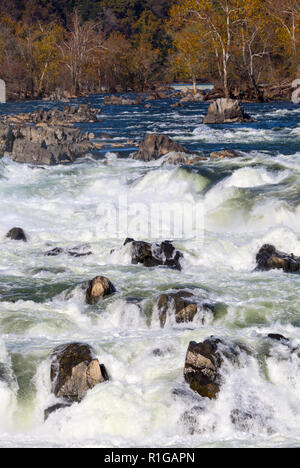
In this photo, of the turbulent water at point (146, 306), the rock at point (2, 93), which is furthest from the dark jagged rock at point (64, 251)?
the rock at point (2, 93)

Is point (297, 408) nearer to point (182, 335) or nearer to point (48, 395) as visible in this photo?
point (182, 335)

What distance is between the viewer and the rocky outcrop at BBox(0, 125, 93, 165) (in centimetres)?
1972

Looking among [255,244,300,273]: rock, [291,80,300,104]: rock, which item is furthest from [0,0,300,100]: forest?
[255,244,300,273]: rock

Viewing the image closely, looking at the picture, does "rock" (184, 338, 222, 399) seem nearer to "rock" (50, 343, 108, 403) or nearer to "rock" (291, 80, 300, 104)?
"rock" (50, 343, 108, 403)

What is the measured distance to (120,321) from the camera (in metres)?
8.26

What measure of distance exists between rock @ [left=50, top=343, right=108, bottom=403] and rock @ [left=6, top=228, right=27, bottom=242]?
223 inches

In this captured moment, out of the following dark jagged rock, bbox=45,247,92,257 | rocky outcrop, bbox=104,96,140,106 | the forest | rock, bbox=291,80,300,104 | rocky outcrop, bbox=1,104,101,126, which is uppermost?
the forest

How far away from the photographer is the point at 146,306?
27.9 ft

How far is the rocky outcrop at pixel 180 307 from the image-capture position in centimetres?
809

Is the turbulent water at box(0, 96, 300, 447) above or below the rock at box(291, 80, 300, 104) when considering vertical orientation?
below

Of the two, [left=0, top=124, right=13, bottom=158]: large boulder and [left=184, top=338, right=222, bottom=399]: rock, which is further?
[left=0, top=124, right=13, bottom=158]: large boulder

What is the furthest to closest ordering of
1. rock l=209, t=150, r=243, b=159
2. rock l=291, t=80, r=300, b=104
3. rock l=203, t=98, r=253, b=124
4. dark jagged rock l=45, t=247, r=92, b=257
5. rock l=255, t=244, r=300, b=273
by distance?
rock l=291, t=80, r=300, b=104
rock l=203, t=98, r=253, b=124
rock l=209, t=150, r=243, b=159
dark jagged rock l=45, t=247, r=92, b=257
rock l=255, t=244, r=300, b=273

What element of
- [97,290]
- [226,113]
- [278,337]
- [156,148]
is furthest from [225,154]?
[278,337]
